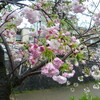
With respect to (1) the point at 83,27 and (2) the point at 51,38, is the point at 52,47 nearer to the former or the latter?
(2) the point at 51,38

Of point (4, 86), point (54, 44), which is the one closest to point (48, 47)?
point (54, 44)

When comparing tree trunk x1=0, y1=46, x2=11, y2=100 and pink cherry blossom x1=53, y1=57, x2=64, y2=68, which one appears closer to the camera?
pink cherry blossom x1=53, y1=57, x2=64, y2=68

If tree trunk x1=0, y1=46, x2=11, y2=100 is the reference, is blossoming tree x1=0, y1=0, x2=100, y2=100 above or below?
above

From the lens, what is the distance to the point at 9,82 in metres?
2.43

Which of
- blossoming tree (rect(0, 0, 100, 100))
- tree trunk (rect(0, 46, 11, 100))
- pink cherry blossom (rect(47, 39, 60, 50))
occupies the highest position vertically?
pink cherry blossom (rect(47, 39, 60, 50))

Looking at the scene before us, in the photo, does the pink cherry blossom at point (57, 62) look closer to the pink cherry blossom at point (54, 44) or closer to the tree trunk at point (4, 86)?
the pink cherry blossom at point (54, 44)

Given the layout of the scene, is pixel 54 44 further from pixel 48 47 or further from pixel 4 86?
pixel 4 86

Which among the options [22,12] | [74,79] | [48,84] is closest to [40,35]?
[22,12]

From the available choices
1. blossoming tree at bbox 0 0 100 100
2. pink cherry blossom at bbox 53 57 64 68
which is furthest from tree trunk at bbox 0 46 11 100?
pink cherry blossom at bbox 53 57 64 68

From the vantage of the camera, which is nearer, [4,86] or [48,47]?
[48,47]

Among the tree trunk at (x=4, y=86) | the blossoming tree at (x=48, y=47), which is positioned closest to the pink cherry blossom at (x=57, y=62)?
the blossoming tree at (x=48, y=47)

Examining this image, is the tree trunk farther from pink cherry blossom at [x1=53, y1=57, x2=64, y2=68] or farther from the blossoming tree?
pink cherry blossom at [x1=53, y1=57, x2=64, y2=68]

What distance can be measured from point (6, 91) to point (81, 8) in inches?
56.4

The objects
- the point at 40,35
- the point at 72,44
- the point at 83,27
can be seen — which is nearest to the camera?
the point at 72,44
